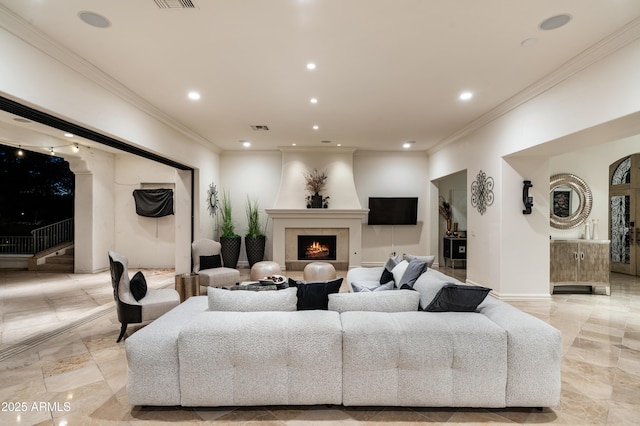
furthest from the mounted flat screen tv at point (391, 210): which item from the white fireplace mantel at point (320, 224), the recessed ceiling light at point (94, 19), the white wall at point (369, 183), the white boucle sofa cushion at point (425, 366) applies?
the recessed ceiling light at point (94, 19)

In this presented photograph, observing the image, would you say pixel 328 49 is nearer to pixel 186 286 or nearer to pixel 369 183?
pixel 186 286

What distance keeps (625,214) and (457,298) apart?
302 inches

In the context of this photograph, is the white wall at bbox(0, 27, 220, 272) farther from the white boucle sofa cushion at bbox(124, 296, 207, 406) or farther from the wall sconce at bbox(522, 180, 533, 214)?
the wall sconce at bbox(522, 180, 533, 214)

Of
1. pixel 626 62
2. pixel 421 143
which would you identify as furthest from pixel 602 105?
pixel 421 143

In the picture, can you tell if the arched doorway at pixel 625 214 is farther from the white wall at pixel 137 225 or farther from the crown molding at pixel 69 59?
the white wall at pixel 137 225

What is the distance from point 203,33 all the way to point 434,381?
343cm

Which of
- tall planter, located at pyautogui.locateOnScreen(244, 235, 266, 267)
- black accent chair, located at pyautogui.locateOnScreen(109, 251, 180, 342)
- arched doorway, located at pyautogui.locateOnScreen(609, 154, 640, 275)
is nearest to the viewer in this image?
black accent chair, located at pyautogui.locateOnScreen(109, 251, 180, 342)

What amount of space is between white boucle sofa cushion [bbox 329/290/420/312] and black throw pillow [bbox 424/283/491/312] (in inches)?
6.6

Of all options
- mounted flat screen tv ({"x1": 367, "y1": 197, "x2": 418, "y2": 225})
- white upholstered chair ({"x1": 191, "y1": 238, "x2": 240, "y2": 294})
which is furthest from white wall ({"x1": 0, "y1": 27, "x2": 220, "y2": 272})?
mounted flat screen tv ({"x1": 367, "y1": 197, "x2": 418, "y2": 225})

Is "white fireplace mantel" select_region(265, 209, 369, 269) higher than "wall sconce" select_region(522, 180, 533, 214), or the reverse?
→ "wall sconce" select_region(522, 180, 533, 214)

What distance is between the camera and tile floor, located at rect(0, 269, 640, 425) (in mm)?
2213

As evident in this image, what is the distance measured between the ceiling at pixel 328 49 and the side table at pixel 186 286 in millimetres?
2560

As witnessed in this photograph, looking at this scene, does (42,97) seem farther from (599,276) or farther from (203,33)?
(599,276)

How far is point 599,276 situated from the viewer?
5.67 metres
